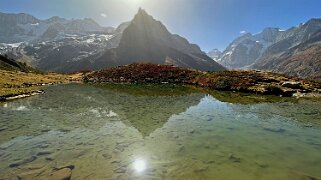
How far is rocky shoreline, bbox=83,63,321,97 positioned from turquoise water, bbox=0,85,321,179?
27542mm

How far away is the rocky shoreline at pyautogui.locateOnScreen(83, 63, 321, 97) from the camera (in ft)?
210

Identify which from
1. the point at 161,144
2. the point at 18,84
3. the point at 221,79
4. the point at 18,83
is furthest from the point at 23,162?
the point at 221,79

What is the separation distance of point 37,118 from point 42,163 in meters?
15.8

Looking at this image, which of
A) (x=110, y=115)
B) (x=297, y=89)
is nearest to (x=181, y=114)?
(x=110, y=115)

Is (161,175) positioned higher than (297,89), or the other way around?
(297,89)

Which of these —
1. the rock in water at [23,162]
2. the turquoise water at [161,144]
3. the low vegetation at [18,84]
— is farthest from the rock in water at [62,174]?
the low vegetation at [18,84]

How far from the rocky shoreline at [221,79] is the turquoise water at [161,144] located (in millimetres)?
27542

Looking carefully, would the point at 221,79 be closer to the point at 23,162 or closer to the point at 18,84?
the point at 18,84

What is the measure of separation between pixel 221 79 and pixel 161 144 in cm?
5794

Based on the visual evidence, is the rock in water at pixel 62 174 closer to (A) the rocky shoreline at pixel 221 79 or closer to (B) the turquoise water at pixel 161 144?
(B) the turquoise water at pixel 161 144

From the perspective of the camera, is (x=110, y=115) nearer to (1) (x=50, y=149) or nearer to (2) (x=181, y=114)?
(2) (x=181, y=114)

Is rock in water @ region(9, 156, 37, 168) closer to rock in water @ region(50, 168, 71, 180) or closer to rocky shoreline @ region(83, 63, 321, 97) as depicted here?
rock in water @ region(50, 168, 71, 180)

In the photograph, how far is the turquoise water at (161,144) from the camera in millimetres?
17500

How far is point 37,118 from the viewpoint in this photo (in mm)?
33062
